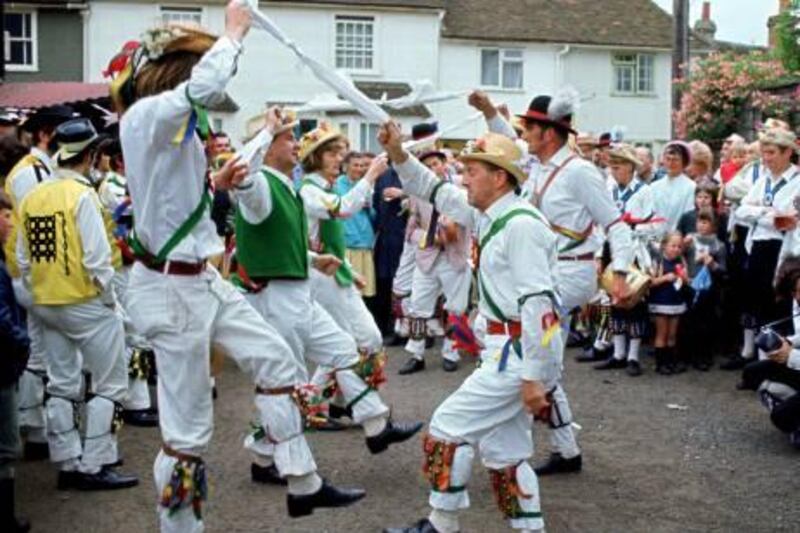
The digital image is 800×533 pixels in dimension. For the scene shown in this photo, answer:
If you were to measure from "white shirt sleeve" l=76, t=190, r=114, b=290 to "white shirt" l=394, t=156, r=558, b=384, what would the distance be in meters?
2.43

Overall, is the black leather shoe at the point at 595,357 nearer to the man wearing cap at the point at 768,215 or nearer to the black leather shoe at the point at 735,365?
the black leather shoe at the point at 735,365

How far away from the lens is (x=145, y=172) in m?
4.64

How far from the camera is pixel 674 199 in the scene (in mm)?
10820

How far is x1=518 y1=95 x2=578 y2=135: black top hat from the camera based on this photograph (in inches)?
265

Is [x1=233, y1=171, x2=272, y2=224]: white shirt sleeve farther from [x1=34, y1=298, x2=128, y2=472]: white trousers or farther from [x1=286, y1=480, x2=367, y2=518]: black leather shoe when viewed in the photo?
[x1=286, y1=480, x2=367, y2=518]: black leather shoe

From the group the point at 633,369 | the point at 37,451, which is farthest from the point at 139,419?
the point at 633,369

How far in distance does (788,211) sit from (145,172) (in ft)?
21.8

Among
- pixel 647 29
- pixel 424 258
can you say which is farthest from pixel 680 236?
pixel 647 29

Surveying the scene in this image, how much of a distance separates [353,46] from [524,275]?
96.3 feet

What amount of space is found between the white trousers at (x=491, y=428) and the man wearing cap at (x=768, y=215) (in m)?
5.22

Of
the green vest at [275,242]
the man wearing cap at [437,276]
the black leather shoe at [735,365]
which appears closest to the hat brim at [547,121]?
the green vest at [275,242]

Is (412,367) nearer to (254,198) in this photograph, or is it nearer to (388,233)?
(388,233)

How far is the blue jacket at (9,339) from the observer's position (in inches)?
207

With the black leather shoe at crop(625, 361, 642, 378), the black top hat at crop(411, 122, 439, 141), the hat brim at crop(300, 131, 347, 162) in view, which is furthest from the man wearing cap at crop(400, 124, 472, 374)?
the hat brim at crop(300, 131, 347, 162)
